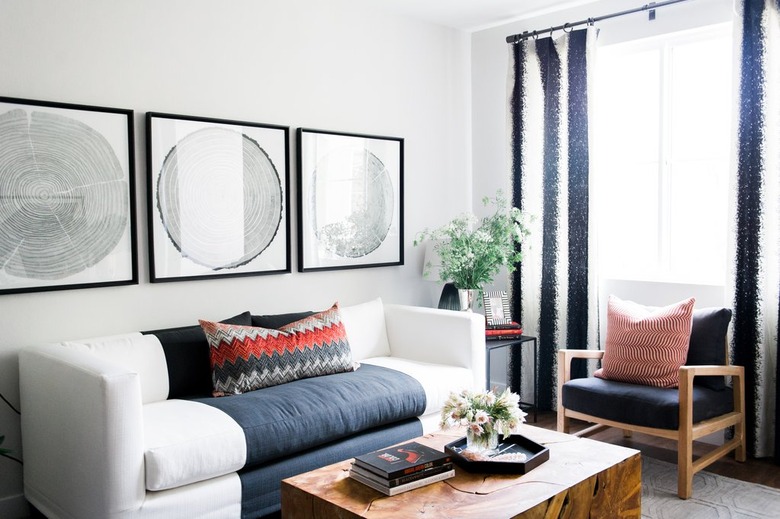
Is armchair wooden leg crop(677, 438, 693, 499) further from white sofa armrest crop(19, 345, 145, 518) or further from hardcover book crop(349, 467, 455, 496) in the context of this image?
white sofa armrest crop(19, 345, 145, 518)

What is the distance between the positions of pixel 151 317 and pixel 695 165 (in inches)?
123

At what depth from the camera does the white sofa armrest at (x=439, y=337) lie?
3879mm

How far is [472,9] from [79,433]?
3.38 meters

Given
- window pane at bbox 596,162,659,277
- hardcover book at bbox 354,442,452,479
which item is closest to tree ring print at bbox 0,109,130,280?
hardcover book at bbox 354,442,452,479

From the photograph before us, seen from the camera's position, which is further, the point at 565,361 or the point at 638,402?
the point at 565,361

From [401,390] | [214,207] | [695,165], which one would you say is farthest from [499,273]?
[214,207]

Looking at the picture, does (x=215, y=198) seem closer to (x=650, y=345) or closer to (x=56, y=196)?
(x=56, y=196)

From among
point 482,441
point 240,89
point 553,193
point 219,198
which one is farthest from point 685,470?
point 240,89

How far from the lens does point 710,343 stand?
365 centimetres

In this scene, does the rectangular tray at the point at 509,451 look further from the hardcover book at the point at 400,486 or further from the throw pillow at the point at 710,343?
the throw pillow at the point at 710,343

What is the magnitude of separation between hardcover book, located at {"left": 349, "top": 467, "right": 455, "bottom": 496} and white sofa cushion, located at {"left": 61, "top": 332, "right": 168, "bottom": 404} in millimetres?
1162

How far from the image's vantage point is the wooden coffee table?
2.20 metres

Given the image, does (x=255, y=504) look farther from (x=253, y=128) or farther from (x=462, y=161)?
(x=462, y=161)

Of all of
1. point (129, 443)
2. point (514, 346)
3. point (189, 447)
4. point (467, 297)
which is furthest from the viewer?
point (514, 346)
